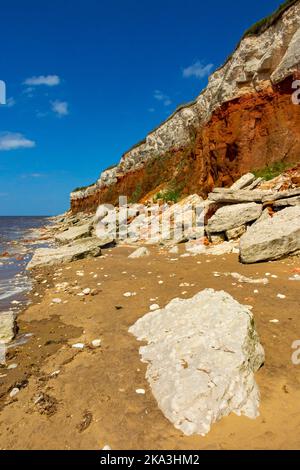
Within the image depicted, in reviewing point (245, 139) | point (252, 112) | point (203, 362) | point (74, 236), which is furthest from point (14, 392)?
point (252, 112)

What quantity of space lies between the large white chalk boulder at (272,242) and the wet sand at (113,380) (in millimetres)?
895

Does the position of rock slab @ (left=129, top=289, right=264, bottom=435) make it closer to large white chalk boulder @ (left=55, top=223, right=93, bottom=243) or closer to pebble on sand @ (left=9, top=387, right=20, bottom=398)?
pebble on sand @ (left=9, top=387, right=20, bottom=398)

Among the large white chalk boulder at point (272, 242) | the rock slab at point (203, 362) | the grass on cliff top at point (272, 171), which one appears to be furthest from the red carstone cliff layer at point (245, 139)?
the rock slab at point (203, 362)

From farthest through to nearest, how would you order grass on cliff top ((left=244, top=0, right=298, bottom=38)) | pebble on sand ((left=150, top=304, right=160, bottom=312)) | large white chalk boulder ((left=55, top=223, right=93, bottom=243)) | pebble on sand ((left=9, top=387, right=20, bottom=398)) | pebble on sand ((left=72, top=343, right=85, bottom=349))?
1. large white chalk boulder ((left=55, top=223, right=93, bottom=243))
2. grass on cliff top ((left=244, top=0, right=298, bottom=38))
3. pebble on sand ((left=150, top=304, right=160, bottom=312))
4. pebble on sand ((left=72, top=343, right=85, bottom=349))
5. pebble on sand ((left=9, top=387, right=20, bottom=398))

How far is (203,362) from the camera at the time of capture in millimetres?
3643

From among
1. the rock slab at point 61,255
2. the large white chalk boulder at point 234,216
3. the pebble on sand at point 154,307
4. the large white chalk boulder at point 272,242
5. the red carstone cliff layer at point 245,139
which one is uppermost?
the red carstone cliff layer at point 245,139

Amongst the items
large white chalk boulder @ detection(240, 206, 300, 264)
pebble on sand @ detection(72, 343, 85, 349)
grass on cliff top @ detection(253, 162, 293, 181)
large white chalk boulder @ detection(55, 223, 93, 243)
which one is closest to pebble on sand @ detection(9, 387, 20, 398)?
pebble on sand @ detection(72, 343, 85, 349)

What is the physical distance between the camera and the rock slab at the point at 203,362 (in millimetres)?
3199

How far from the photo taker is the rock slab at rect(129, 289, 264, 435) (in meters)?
3.20

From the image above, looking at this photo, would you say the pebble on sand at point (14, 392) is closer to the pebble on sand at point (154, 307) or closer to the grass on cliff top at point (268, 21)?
the pebble on sand at point (154, 307)

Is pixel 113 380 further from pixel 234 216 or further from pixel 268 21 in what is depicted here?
pixel 268 21

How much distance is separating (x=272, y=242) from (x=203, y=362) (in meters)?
6.04

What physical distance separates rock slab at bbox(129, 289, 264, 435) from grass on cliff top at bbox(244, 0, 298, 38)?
68.3 ft
